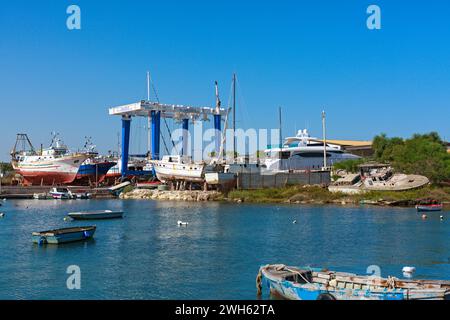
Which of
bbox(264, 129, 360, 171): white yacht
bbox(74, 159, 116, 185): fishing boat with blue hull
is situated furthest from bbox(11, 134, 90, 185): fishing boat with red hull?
bbox(264, 129, 360, 171): white yacht

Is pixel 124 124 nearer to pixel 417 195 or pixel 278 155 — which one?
pixel 278 155

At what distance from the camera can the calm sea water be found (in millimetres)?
20156

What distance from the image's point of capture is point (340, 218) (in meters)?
42.4

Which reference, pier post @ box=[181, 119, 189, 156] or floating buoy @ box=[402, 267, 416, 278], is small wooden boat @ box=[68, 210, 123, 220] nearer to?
floating buoy @ box=[402, 267, 416, 278]

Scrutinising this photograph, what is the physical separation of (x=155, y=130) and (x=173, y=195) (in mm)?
12310

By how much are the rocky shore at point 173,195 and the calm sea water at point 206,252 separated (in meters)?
22.7

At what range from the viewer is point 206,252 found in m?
27.6

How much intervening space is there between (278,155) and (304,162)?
4.52 metres

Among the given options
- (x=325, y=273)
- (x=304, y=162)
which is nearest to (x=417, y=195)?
(x=304, y=162)

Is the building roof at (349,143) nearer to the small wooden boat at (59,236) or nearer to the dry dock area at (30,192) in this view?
the dry dock area at (30,192)

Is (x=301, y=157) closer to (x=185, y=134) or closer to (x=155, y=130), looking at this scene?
(x=185, y=134)

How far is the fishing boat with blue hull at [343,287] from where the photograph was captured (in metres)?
15.5

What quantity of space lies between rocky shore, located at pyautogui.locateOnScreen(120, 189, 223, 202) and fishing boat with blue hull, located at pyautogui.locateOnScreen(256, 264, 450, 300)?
49415mm

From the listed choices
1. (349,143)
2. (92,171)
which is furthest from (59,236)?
(349,143)
